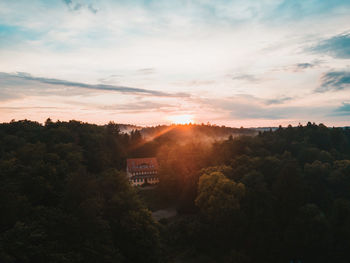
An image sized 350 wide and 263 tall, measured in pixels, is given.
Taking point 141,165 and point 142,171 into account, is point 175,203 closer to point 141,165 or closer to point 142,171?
point 142,171

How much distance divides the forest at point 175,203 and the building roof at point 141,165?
25.0 ft

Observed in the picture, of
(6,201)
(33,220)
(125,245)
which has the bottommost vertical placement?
(125,245)

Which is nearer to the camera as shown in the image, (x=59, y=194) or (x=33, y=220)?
(x=33, y=220)

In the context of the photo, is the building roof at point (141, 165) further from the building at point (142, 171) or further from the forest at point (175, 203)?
the forest at point (175, 203)

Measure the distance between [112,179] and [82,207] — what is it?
29.8 ft

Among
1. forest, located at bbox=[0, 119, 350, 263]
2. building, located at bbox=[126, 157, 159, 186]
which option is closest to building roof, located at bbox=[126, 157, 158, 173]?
building, located at bbox=[126, 157, 159, 186]

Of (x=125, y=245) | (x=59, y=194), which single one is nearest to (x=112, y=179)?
(x=59, y=194)

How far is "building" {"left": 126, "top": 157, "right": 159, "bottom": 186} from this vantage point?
239 ft

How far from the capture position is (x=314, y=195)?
155 ft

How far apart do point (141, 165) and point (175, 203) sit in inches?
885

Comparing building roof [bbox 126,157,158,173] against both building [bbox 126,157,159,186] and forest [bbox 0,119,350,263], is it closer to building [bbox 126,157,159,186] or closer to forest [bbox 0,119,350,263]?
building [bbox 126,157,159,186]

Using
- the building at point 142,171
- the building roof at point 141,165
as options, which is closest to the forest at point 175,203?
the building roof at point 141,165

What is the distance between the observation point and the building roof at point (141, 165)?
76.6 m

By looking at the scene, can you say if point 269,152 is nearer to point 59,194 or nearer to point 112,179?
point 112,179
